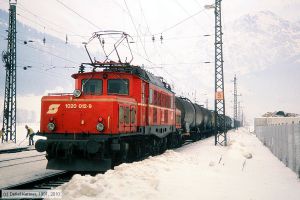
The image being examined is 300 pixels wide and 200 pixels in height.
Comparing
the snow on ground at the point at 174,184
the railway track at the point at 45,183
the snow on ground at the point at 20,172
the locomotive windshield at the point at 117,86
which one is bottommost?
the snow on ground at the point at 20,172

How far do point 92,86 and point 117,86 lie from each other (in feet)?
3.04

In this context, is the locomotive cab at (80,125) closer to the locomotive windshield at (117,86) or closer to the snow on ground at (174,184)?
the locomotive windshield at (117,86)

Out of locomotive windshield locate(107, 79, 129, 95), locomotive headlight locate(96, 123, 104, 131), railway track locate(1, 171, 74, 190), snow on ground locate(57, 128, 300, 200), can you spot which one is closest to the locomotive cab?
locomotive headlight locate(96, 123, 104, 131)

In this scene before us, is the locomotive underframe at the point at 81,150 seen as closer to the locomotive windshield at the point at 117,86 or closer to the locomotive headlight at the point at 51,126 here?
the locomotive headlight at the point at 51,126

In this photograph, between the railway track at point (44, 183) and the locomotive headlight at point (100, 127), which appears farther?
the locomotive headlight at point (100, 127)

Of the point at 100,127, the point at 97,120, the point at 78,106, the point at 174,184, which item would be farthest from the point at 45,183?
the point at 174,184

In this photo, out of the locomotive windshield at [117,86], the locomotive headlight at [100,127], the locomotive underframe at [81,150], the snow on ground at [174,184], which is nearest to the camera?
the snow on ground at [174,184]

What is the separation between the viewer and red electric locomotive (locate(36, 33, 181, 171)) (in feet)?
38.0

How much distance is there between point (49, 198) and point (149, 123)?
8.57 m

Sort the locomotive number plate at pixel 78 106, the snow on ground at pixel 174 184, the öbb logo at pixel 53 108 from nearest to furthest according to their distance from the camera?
the snow on ground at pixel 174 184
the locomotive number plate at pixel 78 106
the öbb logo at pixel 53 108

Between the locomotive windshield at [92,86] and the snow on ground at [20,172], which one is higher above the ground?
the locomotive windshield at [92,86]

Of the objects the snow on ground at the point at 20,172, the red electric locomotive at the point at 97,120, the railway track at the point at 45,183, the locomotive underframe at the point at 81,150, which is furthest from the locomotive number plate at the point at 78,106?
the snow on ground at the point at 20,172

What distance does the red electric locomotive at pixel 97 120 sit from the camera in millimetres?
11578

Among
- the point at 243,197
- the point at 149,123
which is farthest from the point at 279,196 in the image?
the point at 149,123
